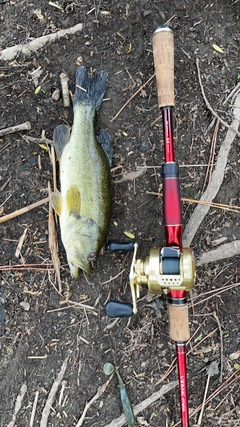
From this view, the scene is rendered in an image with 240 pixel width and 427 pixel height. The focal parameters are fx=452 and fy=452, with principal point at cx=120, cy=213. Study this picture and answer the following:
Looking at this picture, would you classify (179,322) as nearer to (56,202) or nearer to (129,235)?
(129,235)

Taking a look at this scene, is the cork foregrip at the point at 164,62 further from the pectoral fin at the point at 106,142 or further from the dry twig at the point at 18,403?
the dry twig at the point at 18,403

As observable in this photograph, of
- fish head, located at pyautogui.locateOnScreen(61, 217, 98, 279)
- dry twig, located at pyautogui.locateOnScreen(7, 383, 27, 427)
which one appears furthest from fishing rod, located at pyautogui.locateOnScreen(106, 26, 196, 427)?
dry twig, located at pyautogui.locateOnScreen(7, 383, 27, 427)

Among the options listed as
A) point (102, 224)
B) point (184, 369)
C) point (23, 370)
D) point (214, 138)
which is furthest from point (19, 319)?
point (214, 138)

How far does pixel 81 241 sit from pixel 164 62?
1.26 metres

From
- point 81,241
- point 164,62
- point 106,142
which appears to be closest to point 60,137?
point 106,142

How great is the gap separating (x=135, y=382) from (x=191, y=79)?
222 cm

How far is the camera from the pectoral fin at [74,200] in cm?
300

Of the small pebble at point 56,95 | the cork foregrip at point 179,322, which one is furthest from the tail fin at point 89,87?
the cork foregrip at point 179,322

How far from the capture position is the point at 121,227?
325 cm

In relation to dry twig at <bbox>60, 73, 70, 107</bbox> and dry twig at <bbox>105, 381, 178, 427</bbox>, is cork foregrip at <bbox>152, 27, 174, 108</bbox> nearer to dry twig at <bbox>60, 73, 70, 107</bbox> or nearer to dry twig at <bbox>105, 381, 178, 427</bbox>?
dry twig at <bbox>60, 73, 70, 107</bbox>

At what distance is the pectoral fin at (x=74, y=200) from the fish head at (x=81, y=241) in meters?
0.05

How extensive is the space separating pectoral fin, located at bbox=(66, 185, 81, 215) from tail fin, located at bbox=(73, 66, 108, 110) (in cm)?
62

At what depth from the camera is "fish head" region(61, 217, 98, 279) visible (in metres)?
3.01

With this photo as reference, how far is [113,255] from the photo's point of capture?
3.25 meters
